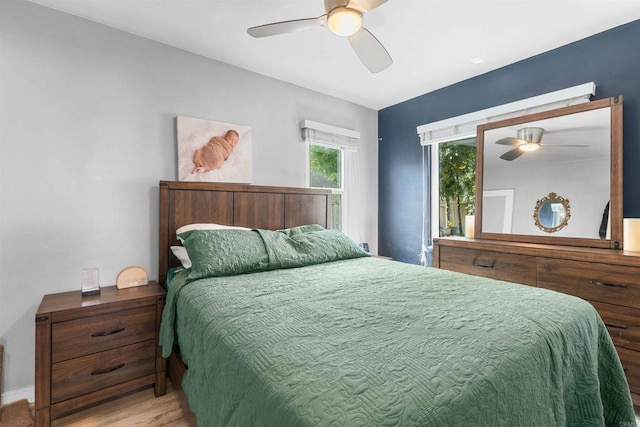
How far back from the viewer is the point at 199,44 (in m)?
2.44

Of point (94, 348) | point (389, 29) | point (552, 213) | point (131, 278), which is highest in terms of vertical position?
point (389, 29)

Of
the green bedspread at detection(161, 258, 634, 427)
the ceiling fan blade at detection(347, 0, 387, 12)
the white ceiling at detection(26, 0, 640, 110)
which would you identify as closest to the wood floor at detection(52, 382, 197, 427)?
the green bedspread at detection(161, 258, 634, 427)

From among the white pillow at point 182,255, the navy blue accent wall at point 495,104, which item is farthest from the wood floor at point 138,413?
the navy blue accent wall at point 495,104

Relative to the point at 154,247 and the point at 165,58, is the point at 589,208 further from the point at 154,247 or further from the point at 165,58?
the point at 165,58

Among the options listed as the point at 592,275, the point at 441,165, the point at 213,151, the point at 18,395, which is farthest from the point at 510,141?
the point at 18,395

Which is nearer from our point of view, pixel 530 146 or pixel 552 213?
pixel 552 213

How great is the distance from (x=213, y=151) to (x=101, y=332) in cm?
153

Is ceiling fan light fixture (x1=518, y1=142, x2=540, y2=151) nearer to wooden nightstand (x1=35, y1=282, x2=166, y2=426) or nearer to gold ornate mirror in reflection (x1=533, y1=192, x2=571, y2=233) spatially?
gold ornate mirror in reflection (x1=533, y1=192, x2=571, y2=233)

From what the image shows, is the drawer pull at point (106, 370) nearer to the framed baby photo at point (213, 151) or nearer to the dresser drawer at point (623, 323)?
the framed baby photo at point (213, 151)

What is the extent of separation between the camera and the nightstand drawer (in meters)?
1.67

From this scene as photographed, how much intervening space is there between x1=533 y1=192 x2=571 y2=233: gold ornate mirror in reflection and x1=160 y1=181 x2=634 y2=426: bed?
44.9 inches

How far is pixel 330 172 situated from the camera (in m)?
3.60

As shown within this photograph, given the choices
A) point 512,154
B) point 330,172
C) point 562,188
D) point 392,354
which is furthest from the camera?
point 330,172

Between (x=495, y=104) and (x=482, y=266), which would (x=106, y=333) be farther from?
(x=495, y=104)
